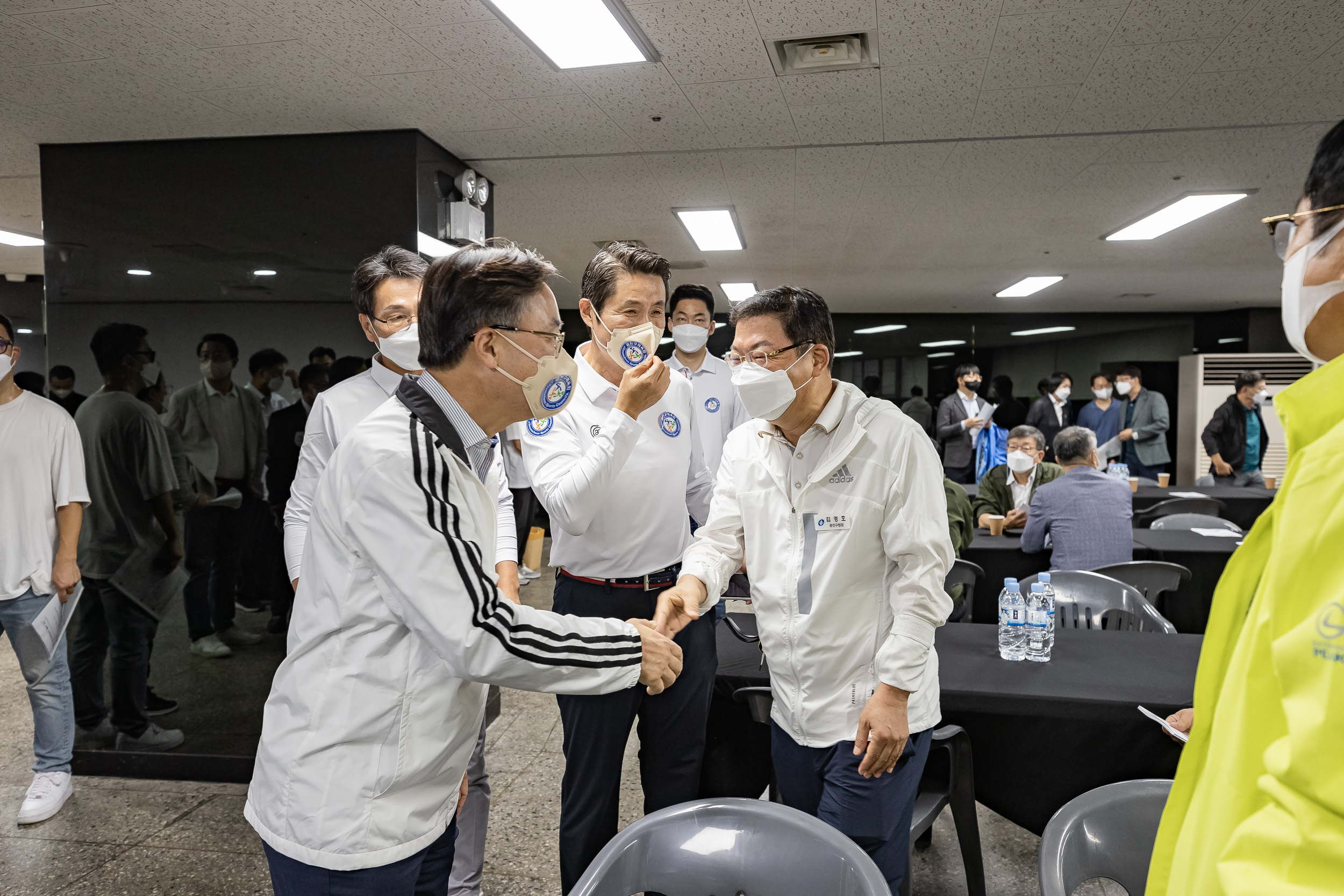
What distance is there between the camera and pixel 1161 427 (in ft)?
30.6

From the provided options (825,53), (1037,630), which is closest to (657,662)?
(1037,630)

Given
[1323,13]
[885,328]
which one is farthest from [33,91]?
[885,328]

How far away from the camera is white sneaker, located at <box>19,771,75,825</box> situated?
9.73 feet

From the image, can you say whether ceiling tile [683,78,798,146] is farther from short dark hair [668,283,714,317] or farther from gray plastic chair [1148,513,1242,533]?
gray plastic chair [1148,513,1242,533]

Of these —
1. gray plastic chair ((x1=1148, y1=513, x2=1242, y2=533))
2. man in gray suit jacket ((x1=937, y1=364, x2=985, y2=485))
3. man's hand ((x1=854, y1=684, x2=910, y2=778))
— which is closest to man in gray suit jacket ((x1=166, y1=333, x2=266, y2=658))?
man's hand ((x1=854, y1=684, x2=910, y2=778))

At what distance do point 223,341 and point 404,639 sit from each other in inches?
123

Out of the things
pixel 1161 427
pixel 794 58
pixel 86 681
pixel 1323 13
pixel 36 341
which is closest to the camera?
pixel 1323 13

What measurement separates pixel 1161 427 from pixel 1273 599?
1019 cm

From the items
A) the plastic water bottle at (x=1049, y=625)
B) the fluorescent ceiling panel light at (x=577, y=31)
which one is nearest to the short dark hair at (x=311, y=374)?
the fluorescent ceiling panel light at (x=577, y=31)

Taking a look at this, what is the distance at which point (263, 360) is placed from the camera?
3.68 meters

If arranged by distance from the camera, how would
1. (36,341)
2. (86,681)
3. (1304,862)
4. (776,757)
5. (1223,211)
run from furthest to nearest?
(36,341), (1223,211), (86,681), (776,757), (1304,862)

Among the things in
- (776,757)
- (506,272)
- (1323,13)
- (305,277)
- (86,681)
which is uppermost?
(1323,13)

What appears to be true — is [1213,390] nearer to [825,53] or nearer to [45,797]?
[825,53]

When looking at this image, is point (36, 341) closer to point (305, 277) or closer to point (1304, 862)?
point (305, 277)
